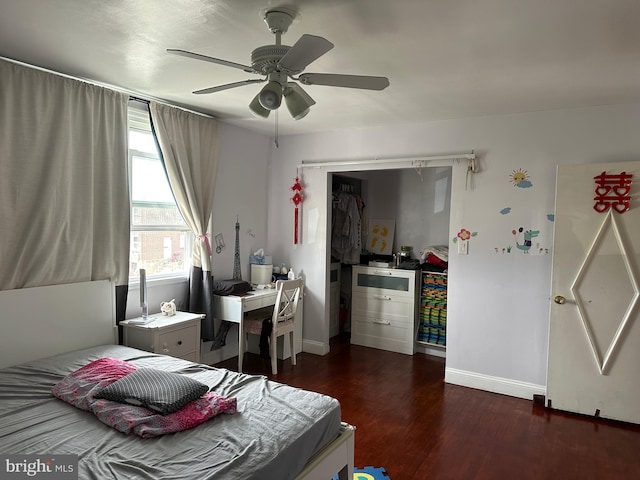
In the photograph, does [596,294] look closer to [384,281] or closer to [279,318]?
[384,281]

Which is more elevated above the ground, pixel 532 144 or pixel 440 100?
pixel 440 100

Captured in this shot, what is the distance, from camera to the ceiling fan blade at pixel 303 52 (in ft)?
5.74

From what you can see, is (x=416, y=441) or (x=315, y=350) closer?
(x=416, y=441)

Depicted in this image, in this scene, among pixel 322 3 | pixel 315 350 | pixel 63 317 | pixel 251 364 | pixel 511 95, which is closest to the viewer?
pixel 322 3

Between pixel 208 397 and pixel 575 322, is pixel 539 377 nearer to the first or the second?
pixel 575 322

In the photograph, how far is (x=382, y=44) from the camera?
2359 millimetres

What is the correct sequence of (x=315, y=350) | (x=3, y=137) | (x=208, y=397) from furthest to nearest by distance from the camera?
(x=315, y=350) < (x=3, y=137) < (x=208, y=397)

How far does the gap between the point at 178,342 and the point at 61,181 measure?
1.48m

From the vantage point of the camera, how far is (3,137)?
2.67m

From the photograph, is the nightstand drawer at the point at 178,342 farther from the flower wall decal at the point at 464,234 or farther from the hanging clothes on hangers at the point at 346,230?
the flower wall decal at the point at 464,234

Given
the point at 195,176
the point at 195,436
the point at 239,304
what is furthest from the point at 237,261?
the point at 195,436

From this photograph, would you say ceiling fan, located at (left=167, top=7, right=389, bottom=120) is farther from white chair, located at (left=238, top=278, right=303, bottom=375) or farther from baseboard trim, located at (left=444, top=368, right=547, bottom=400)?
baseboard trim, located at (left=444, top=368, right=547, bottom=400)

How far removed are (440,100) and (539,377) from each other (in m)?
2.57

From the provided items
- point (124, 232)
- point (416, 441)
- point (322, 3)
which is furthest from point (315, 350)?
point (322, 3)
